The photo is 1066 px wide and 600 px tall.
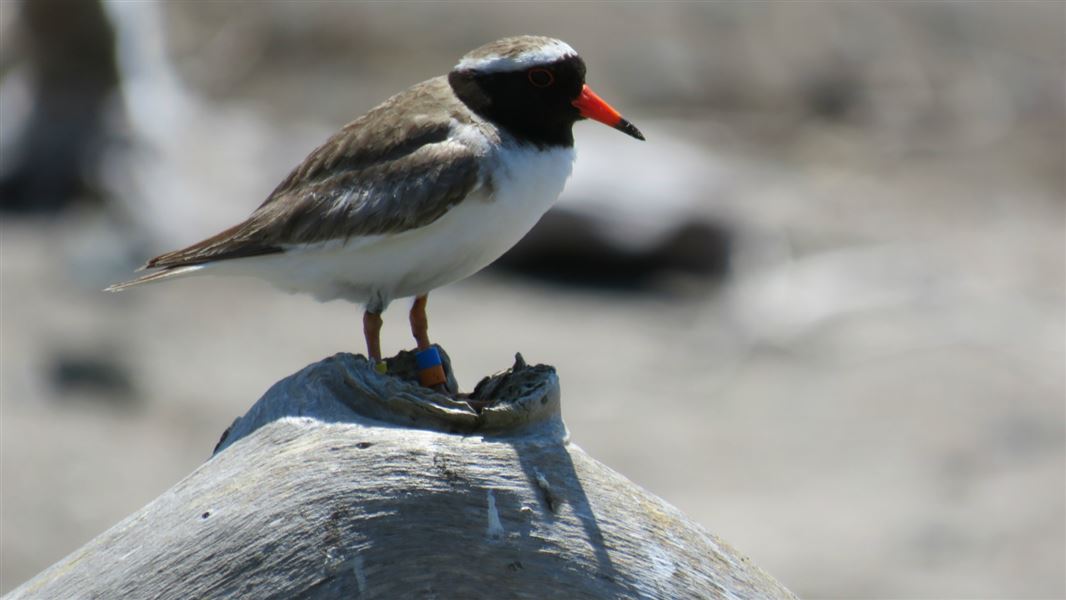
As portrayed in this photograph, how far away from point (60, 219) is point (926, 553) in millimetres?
10755

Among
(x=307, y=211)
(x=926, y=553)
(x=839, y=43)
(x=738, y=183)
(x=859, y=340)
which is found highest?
(x=839, y=43)

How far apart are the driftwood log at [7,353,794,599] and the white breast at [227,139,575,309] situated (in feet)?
4.24

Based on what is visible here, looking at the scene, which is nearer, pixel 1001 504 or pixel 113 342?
pixel 1001 504

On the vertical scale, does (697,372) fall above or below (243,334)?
above

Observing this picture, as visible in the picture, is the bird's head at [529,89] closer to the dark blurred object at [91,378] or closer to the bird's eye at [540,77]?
the bird's eye at [540,77]

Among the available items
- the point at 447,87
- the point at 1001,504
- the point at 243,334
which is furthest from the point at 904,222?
the point at 447,87

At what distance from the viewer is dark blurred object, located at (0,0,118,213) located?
19375mm

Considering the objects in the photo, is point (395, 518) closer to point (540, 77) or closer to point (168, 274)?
point (168, 274)

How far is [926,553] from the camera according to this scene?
1448cm

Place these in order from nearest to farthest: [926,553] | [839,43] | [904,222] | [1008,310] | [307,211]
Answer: [307,211], [926,553], [1008,310], [904,222], [839,43]

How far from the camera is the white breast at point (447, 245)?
21.6 ft

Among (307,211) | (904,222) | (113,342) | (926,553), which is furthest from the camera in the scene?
(904,222)

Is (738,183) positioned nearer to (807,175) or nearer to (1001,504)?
(807,175)

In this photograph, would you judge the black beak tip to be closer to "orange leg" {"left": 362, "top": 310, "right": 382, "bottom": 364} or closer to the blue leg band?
"orange leg" {"left": 362, "top": 310, "right": 382, "bottom": 364}
